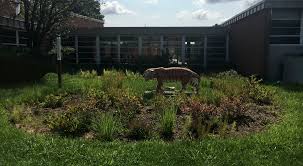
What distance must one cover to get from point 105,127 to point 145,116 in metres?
1.95

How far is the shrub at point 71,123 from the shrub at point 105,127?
0.22 m

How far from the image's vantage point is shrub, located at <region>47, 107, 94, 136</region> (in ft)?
29.1

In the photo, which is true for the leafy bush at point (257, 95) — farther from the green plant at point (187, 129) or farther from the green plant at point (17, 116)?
the green plant at point (17, 116)

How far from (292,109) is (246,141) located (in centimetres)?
424

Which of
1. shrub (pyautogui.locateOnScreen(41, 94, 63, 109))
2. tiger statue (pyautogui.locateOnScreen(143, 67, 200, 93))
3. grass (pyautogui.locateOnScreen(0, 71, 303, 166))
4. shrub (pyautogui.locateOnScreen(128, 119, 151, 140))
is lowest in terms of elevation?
grass (pyautogui.locateOnScreen(0, 71, 303, 166))

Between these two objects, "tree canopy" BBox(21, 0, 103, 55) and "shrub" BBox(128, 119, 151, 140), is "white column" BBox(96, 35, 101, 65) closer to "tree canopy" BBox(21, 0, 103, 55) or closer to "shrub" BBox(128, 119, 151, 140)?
"tree canopy" BBox(21, 0, 103, 55)

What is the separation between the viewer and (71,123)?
8.98 m

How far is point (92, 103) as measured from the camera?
431 inches

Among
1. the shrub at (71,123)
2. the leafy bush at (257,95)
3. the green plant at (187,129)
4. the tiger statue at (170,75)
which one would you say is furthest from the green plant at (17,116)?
the leafy bush at (257,95)

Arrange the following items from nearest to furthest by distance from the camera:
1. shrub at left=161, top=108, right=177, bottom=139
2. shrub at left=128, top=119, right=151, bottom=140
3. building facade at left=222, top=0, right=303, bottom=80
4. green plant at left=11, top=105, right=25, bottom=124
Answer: shrub at left=128, top=119, right=151, bottom=140 < shrub at left=161, top=108, right=177, bottom=139 < green plant at left=11, top=105, right=25, bottom=124 < building facade at left=222, top=0, right=303, bottom=80

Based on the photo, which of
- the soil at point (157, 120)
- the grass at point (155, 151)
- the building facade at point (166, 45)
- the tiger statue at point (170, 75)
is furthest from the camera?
the building facade at point (166, 45)

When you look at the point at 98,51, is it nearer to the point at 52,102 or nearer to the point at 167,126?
the point at 52,102

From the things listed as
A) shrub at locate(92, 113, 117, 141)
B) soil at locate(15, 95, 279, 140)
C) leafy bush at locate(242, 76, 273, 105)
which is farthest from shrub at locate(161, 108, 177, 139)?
leafy bush at locate(242, 76, 273, 105)

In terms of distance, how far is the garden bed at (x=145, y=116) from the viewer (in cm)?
872
